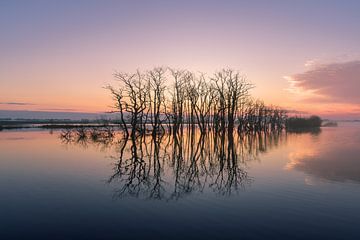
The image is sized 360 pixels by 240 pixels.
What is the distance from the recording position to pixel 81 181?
1555 cm

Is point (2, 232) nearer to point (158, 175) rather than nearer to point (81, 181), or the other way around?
point (81, 181)

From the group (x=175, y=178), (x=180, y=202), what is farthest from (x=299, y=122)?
(x=180, y=202)

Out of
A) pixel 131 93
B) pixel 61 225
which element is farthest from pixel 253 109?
pixel 61 225

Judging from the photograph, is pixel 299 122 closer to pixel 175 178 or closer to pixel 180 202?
pixel 175 178

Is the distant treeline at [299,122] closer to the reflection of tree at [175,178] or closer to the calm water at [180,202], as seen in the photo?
the reflection of tree at [175,178]

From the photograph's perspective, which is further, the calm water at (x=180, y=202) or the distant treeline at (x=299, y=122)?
the distant treeline at (x=299, y=122)

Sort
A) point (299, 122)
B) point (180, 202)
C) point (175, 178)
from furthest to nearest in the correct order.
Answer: point (299, 122) → point (175, 178) → point (180, 202)

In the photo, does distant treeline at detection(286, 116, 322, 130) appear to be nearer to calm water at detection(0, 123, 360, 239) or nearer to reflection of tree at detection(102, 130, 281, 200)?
reflection of tree at detection(102, 130, 281, 200)

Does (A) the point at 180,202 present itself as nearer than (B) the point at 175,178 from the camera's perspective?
Yes

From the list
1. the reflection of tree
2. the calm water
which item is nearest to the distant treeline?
the reflection of tree

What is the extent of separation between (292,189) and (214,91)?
6347 centimetres

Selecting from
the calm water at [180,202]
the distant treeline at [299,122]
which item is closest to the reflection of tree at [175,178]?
the calm water at [180,202]

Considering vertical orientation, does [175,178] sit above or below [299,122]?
below

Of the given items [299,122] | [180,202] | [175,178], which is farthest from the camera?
[299,122]
